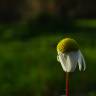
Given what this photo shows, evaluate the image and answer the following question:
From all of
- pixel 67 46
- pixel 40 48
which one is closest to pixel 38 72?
pixel 40 48

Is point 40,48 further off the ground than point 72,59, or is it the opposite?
point 40,48

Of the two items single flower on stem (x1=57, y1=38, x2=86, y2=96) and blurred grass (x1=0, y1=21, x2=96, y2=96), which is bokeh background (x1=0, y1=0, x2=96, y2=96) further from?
single flower on stem (x1=57, y1=38, x2=86, y2=96)

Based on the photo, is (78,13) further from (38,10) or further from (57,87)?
(57,87)

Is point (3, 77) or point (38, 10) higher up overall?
point (38, 10)

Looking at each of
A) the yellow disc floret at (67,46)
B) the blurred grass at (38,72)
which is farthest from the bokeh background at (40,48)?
the yellow disc floret at (67,46)

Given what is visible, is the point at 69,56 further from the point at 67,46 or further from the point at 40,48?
the point at 40,48

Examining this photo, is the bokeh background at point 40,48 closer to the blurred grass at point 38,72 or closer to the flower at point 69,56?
the blurred grass at point 38,72

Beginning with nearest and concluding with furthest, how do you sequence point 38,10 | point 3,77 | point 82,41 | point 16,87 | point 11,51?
point 16,87 → point 3,77 → point 11,51 → point 82,41 → point 38,10

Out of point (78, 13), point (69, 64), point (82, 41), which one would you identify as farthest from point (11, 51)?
point (78, 13)
